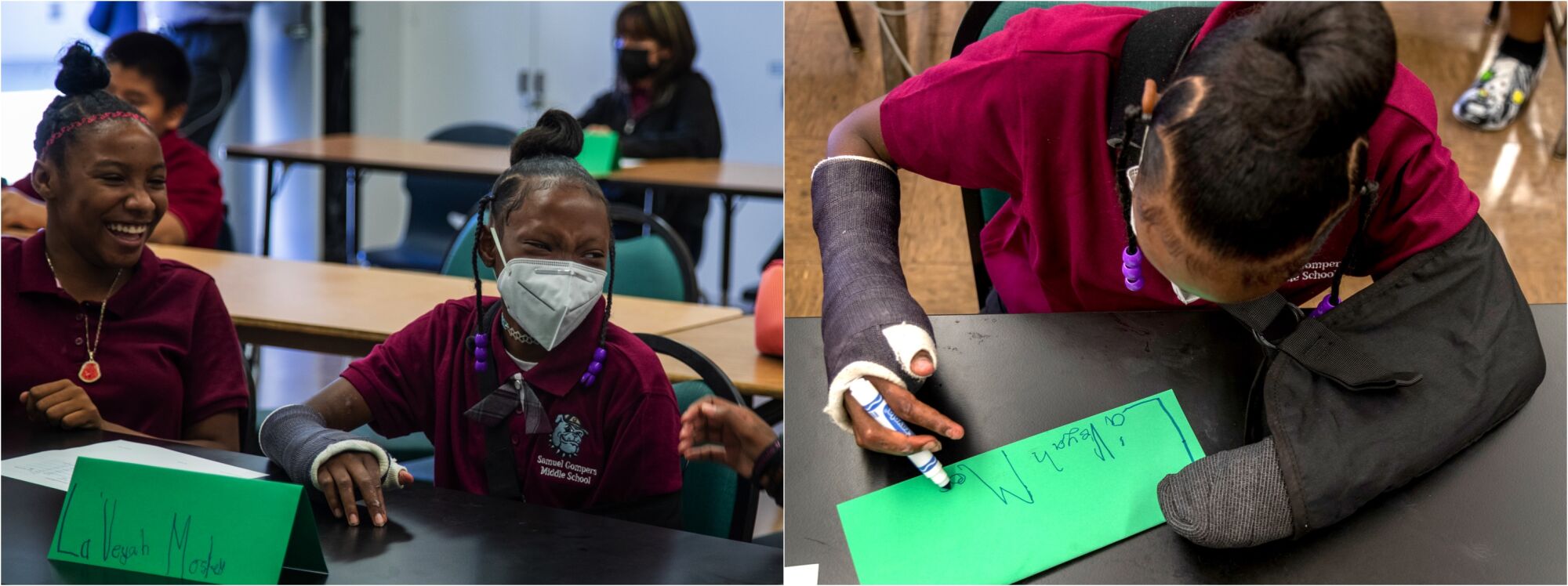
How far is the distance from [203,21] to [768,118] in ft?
12.8

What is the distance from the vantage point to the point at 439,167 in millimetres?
2723

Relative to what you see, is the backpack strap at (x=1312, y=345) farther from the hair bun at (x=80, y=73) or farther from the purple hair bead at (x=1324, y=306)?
the hair bun at (x=80, y=73)

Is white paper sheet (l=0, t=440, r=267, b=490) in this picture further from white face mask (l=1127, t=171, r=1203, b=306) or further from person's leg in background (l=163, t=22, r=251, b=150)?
white face mask (l=1127, t=171, r=1203, b=306)

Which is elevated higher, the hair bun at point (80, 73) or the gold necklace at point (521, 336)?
the hair bun at point (80, 73)

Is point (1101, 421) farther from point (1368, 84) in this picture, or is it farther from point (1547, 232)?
point (1547, 232)

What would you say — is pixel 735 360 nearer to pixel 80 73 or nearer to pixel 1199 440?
pixel 1199 440

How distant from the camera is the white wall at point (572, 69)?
15.4 feet

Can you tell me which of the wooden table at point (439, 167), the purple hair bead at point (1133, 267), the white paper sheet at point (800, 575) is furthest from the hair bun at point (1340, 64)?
the wooden table at point (439, 167)

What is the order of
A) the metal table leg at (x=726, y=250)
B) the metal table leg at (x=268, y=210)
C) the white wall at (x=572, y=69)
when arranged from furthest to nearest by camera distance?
the white wall at (x=572, y=69) → the metal table leg at (x=726, y=250) → the metal table leg at (x=268, y=210)

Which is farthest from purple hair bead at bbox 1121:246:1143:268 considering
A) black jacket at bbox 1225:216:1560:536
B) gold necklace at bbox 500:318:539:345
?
gold necklace at bbox 500:318:539:345

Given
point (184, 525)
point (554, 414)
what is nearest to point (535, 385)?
point (554, 414)

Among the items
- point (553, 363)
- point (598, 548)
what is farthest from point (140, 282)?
point (598, 548)

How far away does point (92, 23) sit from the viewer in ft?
3.31

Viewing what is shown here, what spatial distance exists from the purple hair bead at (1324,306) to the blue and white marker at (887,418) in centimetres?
34
